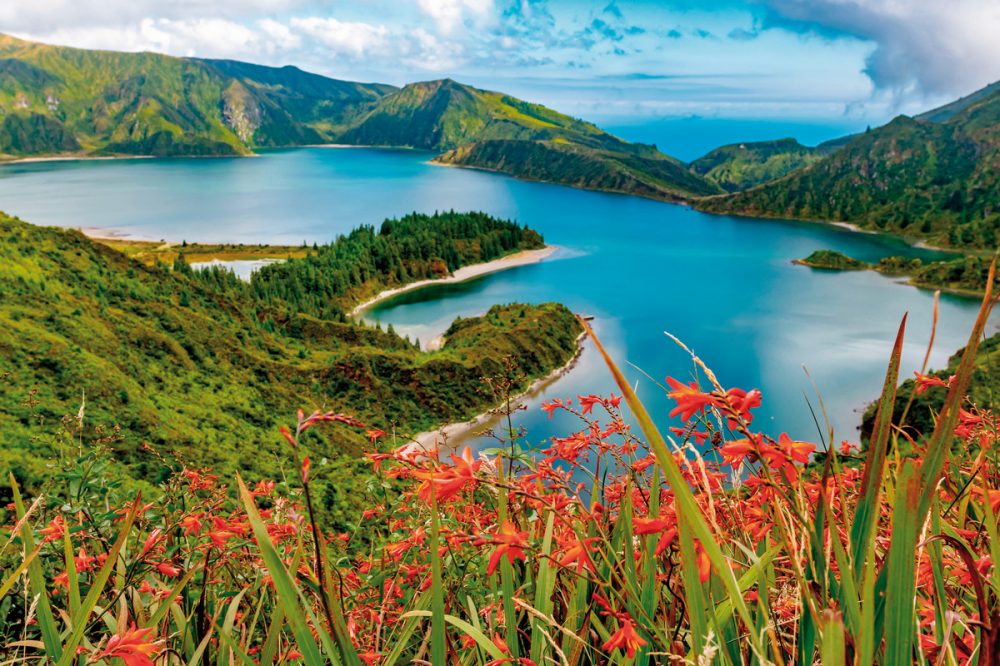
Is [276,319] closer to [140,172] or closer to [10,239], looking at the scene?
[10,239]

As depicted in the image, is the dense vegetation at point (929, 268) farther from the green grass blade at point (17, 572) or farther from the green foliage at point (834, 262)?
the green grass blade at point (17, 572)

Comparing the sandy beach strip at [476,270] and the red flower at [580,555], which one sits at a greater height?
the red flower at [580,555]

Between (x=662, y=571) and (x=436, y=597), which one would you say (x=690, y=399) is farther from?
(x=662, y=571)

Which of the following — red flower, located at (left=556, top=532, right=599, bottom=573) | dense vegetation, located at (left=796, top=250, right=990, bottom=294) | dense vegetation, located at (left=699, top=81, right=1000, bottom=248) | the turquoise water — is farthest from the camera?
dense vegetation, located at (left=699, top=81, right=1000, bottom=248)

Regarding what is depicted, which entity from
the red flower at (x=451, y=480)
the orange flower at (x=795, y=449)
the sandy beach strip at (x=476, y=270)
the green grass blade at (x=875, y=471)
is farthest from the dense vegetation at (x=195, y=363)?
the sandy beach strip at (x=476, y=270)

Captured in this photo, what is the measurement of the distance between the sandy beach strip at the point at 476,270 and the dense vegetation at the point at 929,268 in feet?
124

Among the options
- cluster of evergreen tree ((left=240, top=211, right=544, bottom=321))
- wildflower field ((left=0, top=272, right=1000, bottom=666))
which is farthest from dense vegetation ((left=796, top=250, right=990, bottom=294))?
wildflower field ((left=0, top=272, right=1000, bottom=666))

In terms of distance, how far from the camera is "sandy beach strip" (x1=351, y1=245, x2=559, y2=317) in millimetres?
67812

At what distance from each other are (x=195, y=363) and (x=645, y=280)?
56990mm

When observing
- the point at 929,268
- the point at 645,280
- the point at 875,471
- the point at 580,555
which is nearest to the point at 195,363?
the point at 580,555

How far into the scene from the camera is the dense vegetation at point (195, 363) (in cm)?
1862

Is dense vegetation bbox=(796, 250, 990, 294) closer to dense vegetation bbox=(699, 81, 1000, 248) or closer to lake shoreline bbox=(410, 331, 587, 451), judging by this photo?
dense vegetation bbox=(699, 81, 1000, 248)

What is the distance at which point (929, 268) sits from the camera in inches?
3024

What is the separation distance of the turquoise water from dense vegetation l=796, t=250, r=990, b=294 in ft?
11.9
